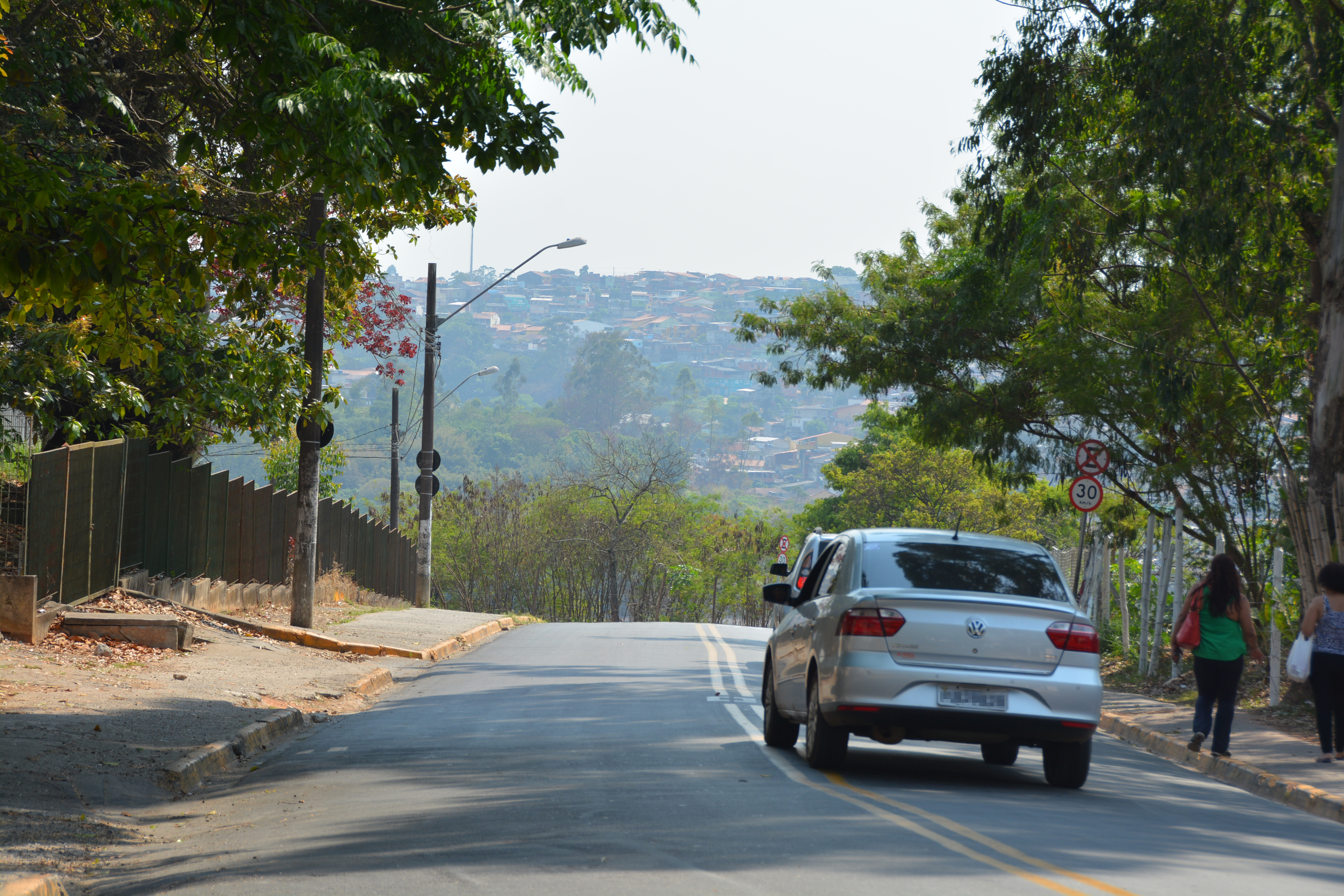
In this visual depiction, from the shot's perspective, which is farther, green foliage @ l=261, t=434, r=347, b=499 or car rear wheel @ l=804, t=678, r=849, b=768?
green foliage @ l=261, t=434, r=347, b=499

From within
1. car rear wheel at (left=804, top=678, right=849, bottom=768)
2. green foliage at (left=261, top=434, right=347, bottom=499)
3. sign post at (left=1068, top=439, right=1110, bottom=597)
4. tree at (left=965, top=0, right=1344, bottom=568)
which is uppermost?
tree at (left=965, top=0, right=1344, bottom=568)

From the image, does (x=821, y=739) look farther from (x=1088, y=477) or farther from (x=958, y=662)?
(x=1088, y=477)

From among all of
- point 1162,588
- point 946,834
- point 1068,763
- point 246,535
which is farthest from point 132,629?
point 1162,588

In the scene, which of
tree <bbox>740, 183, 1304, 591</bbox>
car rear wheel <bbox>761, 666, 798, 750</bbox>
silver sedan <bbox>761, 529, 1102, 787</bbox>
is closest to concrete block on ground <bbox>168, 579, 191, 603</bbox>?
car rear wheel <bbox>761, 666, 798, 750</bbox>

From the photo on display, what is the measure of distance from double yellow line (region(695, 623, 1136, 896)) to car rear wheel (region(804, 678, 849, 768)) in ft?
0.35

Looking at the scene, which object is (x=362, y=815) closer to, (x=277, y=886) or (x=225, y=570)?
(x=277, y=886)

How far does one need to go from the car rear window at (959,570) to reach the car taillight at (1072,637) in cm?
30

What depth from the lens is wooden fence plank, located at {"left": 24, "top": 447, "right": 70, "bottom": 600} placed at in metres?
15.5

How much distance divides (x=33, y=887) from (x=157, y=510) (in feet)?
48.4

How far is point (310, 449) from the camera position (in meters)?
20.0

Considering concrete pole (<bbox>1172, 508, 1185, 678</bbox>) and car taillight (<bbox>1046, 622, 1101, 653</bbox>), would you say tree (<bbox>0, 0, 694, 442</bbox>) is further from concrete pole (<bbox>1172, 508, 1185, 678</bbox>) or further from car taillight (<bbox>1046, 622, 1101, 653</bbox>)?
concrete pole (<bbox>1172, 508, 1185, 678</bbox>)

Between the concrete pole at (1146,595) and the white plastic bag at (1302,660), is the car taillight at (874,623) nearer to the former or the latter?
the white plastic bag at (1302,660)

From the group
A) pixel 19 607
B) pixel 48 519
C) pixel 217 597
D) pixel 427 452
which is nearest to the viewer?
pixel 19 607

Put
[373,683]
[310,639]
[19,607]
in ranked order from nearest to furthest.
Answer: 1. [19,607]
2. [373,683]
3. [310,639]
